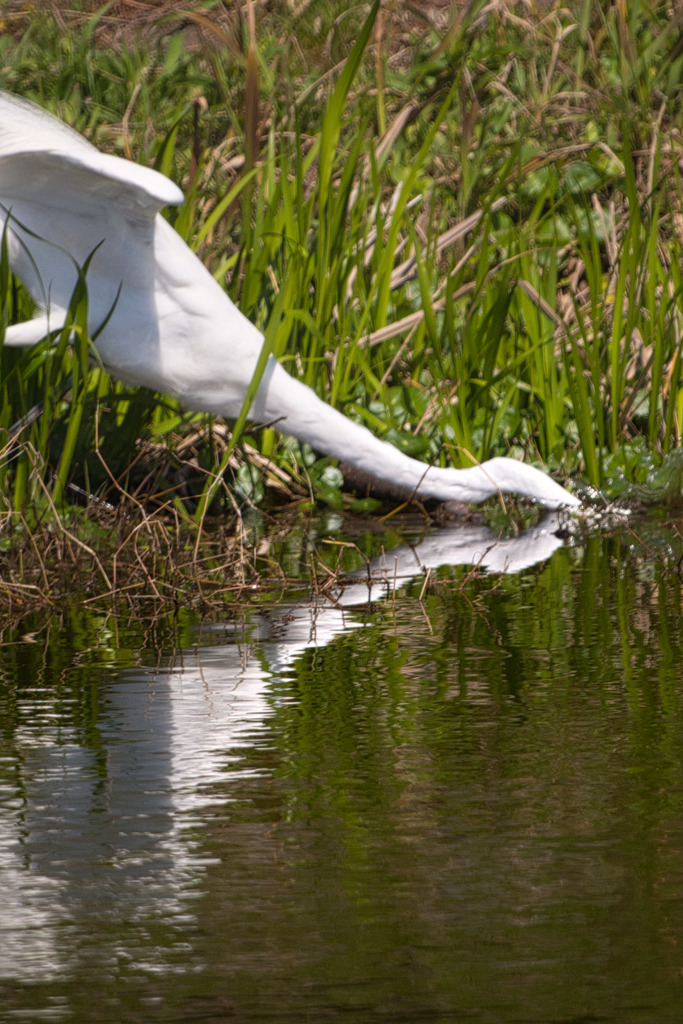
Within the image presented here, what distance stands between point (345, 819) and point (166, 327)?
238 centimetres

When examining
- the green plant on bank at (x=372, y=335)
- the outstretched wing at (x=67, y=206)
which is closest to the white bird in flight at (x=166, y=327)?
the outstretched wing at (x=67, y=206)

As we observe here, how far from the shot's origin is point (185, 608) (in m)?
3.18

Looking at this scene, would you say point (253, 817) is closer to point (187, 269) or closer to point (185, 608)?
point (185, 608)

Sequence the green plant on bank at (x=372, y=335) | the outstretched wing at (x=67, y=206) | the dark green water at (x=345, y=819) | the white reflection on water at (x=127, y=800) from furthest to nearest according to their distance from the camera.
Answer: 1. the green plant on bank at (x=372, y=335)
2. the outstretched wing at (x=67, y=206)
3. the white reflection on water at (x=127, y=800)
4. the dark green water at (x=345, y=819)

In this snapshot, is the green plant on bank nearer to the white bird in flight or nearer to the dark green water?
the white bird in flight

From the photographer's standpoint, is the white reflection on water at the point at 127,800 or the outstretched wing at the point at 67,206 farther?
the outstretched wing at the point at 67,206

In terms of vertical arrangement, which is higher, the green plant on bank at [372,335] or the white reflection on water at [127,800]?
the green plant on bank at [372,335]

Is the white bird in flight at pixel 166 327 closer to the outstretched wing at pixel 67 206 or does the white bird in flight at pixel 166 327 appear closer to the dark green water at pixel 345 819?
the outstretched wing at pixel 67 206

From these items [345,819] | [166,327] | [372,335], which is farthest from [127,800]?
[372,335]

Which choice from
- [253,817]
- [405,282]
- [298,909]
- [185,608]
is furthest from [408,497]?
[298,909]

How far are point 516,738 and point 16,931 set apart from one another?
939 millimetres

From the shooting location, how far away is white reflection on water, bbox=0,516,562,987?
4.96ft

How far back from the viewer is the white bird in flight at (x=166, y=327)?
382 centimetres

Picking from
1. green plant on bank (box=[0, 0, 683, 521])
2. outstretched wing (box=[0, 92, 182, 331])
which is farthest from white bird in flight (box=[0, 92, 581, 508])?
green plant on bank (box=[0, 0, 683, 521])
